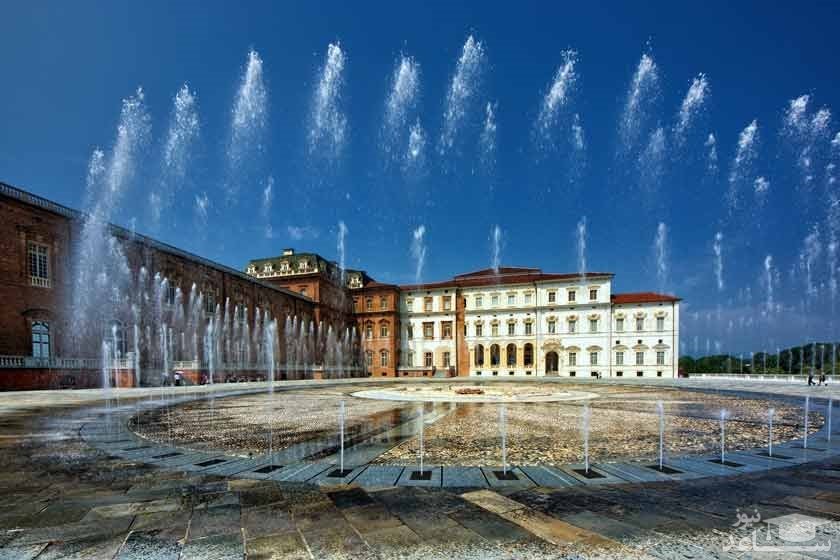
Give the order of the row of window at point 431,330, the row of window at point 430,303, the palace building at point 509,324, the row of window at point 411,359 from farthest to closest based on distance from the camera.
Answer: the row of window at point 430,303 → the row of window at point 431,330 → the row of window at point 411,359 → the palace building at point 509,324

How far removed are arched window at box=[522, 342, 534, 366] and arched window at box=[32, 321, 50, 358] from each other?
4384 cm

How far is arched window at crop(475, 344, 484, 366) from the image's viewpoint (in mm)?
50594

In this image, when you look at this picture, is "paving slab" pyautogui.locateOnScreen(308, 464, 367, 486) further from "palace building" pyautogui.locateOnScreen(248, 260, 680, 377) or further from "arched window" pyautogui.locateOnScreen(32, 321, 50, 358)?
"palace building" pyautogui.locateOnScreen(248, 260, 680, 377)

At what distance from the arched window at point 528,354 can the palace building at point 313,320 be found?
0.57ft

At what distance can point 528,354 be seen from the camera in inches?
1935

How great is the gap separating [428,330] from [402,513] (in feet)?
160

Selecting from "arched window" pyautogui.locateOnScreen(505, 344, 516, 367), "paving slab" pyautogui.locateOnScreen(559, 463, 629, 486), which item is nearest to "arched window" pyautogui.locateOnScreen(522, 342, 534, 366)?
"arched window" pyautogui.locateOnScreen(505, 344, 516, 367)

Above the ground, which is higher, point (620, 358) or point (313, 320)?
point (313, 320)

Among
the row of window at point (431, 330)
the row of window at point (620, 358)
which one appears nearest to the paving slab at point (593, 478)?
the row of window at point (620, 358)

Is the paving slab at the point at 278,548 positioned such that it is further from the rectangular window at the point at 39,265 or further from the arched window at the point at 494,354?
the arched window at the point at 494,354

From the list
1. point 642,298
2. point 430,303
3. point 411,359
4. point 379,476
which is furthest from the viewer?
point 430,303

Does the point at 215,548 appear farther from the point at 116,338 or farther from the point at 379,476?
the point at 116,338

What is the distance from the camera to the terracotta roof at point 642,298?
43.8 meters

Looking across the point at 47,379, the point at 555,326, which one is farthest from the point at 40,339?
the point at 555,326
